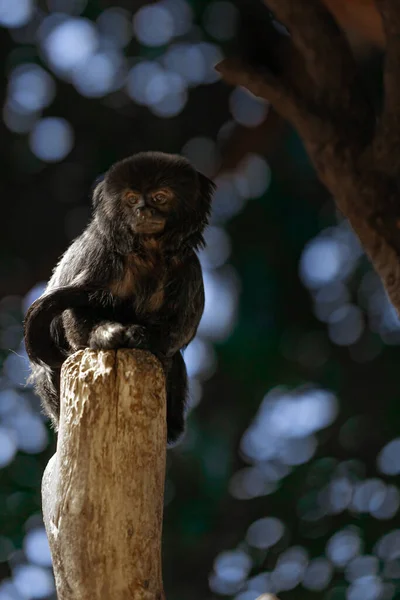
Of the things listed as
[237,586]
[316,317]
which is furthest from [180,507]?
[316,317]

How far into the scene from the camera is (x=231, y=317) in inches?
265

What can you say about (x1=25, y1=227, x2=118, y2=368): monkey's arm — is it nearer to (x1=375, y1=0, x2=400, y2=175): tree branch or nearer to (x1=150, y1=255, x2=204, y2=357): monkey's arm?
(x1=150, y1=255, x2=204, y2=357): monkey's arm

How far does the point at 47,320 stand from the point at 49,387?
39cm

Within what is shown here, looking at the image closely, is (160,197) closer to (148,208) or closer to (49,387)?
(148,208)

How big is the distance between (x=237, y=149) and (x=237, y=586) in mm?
3177

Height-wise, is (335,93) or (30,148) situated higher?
(335,93)

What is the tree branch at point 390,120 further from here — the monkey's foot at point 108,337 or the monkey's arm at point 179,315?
the monkey's foot at point 108,337

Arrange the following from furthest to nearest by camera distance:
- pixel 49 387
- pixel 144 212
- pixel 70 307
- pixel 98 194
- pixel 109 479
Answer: pixel 49 387 < pixel 98 194 < pixel 70 307 < pixel 144 212 < pixel 109 479

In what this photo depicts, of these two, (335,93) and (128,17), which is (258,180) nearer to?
(128,17)

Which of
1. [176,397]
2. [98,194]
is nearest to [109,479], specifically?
[176,397]

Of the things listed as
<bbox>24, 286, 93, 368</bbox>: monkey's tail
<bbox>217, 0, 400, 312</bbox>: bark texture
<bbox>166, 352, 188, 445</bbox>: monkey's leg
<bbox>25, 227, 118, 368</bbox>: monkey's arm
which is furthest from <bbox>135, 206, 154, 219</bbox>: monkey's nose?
<bbox>217, 0, 400, 312</bbox>: bark texture

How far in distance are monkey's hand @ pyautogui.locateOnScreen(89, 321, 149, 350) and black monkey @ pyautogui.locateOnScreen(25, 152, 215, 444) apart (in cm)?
3

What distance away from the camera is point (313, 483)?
683cm

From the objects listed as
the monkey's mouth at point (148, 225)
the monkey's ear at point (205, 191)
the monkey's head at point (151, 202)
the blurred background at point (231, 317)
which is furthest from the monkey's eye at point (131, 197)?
the blurred background at point (231, 317)
